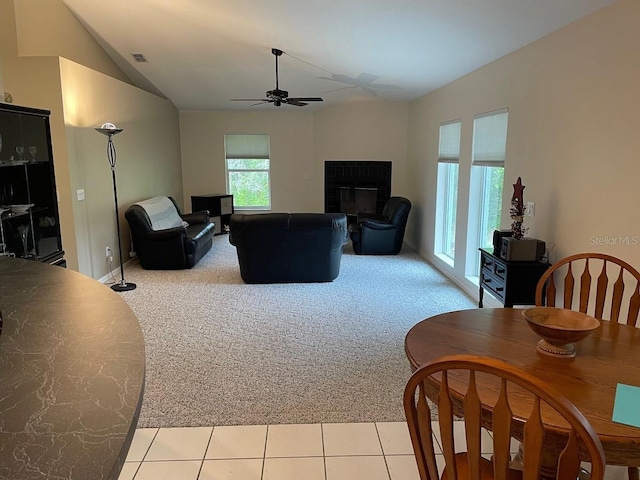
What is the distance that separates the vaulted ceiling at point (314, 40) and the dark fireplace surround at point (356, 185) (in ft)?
4.04

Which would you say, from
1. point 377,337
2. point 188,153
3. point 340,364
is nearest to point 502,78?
point 377,337

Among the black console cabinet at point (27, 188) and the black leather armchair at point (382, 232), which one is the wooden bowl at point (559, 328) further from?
the black leather armchair at point (382, 232)

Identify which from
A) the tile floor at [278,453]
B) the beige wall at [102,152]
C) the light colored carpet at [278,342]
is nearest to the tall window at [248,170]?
the beige wall at [102,152]

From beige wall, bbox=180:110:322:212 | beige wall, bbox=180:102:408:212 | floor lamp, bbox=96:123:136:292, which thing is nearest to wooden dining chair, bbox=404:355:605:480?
floor lamp, bbox=96:123:136:292

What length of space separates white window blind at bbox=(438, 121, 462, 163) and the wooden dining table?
3.81 m

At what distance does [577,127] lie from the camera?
10.3 feet

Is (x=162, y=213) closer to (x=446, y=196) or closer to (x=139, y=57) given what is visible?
(x=139, y=57)

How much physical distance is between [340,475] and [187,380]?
54.7 inches

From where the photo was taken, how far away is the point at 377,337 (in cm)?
394

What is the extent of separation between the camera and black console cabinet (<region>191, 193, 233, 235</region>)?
864cm

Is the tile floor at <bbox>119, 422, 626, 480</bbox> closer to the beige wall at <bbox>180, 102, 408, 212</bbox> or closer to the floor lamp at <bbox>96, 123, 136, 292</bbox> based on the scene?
the floor lamp at <bbox>96, 123, 136, 292</bbox>

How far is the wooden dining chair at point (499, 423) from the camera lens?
109 centimetres

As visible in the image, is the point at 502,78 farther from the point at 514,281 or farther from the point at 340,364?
the point at 340,364

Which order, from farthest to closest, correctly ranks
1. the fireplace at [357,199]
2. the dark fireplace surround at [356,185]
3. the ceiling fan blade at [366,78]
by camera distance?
1. the fireplace at [357,199]
2. the dark fireplace surround at [356,185]
3. the ceiling fan blade at [366,78]
